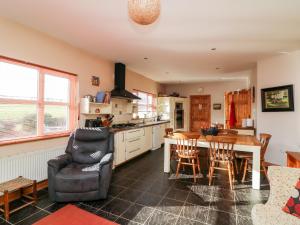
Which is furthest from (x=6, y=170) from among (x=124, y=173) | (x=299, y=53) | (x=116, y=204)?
(x=299, y=53)

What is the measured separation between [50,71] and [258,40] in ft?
12.1

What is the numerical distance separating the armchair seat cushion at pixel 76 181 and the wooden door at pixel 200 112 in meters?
6.21

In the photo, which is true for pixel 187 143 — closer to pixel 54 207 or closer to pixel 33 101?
pixel 54 207

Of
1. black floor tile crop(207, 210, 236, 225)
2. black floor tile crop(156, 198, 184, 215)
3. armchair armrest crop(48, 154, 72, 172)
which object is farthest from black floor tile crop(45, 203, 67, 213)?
black floor tile crop(207, 210, 236, 225)

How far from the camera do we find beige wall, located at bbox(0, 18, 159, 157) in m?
2.51

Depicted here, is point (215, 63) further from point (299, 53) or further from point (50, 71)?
point (50, 71)

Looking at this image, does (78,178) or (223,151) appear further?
(223,151)

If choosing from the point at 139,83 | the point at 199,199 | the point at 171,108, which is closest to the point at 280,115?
the point at 199,199

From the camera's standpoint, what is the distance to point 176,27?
263cm

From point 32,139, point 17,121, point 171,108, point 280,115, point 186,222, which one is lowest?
point 186,222

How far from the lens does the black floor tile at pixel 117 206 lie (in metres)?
2.27

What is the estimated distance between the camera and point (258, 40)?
121 inches

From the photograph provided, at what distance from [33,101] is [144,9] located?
2.54 metres

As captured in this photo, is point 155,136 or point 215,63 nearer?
point 215,63
